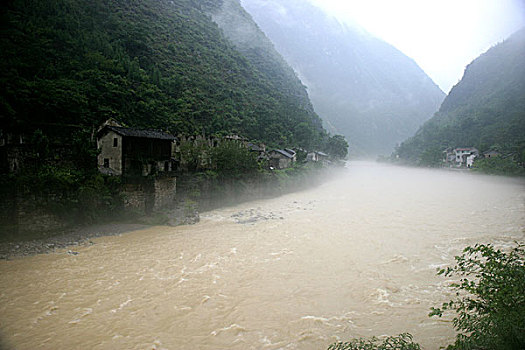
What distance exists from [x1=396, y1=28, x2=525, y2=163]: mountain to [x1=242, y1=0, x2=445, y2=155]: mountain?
40.1 meters

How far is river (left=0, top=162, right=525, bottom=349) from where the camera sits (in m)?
7.16

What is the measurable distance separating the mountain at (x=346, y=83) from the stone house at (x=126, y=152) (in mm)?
114465

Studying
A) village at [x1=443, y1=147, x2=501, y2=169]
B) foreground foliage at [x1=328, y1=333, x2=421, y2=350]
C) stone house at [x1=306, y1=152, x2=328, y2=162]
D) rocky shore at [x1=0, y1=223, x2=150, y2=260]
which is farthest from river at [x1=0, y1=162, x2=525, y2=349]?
village at [x1=443, y1=147, x2=501, y2=169]

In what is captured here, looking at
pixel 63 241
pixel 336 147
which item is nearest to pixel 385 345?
pixel 63 241

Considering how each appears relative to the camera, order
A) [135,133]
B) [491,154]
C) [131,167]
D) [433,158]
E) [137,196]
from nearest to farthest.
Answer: [137,196] < [131,167] < [135,133] < [491,154] < [433,158]

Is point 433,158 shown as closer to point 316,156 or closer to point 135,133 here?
point 316,156

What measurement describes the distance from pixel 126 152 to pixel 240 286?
39.2 feet

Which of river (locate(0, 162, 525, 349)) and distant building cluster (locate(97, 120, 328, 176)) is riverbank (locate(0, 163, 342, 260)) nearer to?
river (locate(0, 162, 525, 349))

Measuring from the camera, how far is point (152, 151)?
1909cm

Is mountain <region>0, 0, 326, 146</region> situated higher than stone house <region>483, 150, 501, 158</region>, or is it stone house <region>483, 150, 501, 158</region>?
mountain <region>0, 0, 326, 146</region>

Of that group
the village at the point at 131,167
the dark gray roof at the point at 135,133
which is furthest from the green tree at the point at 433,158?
the dark gray roof at the point at 135,133

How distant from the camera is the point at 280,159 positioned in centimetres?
3803

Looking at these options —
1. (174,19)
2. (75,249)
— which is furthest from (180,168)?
(174,19)

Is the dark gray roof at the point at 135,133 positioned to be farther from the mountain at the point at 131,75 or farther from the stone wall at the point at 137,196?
the mountain at the point at 131,75
